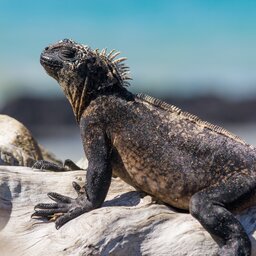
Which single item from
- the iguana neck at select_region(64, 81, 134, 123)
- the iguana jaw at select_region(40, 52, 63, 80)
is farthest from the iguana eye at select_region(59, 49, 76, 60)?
the iguana neck at select_region(64, 81, 134, 123)

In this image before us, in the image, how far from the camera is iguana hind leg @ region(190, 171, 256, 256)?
1061 cm

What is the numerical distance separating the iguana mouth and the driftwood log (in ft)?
5.41

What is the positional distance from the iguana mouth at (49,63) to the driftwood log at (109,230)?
5.41ft

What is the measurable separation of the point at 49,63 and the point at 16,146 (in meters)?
2.88

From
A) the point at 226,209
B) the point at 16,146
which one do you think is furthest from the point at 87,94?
the point at 16,146

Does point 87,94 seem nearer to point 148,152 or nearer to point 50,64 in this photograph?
point 50,64

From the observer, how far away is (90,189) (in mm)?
11492

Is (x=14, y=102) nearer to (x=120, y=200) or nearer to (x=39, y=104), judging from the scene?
(x=39, y=104)

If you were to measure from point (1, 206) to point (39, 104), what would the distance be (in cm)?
3921

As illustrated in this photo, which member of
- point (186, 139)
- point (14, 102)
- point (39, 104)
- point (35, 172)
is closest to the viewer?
point (186, 139)

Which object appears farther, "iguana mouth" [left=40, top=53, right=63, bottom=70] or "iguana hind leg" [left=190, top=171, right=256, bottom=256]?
"iguana mouth" [left=40, top=53, right=63, bottom=70]

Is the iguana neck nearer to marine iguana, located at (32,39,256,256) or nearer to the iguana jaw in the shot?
marine iguana, located at (32,39,256,256)

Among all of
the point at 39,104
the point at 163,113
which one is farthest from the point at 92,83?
the point at 39,104

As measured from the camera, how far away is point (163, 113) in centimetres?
1186
